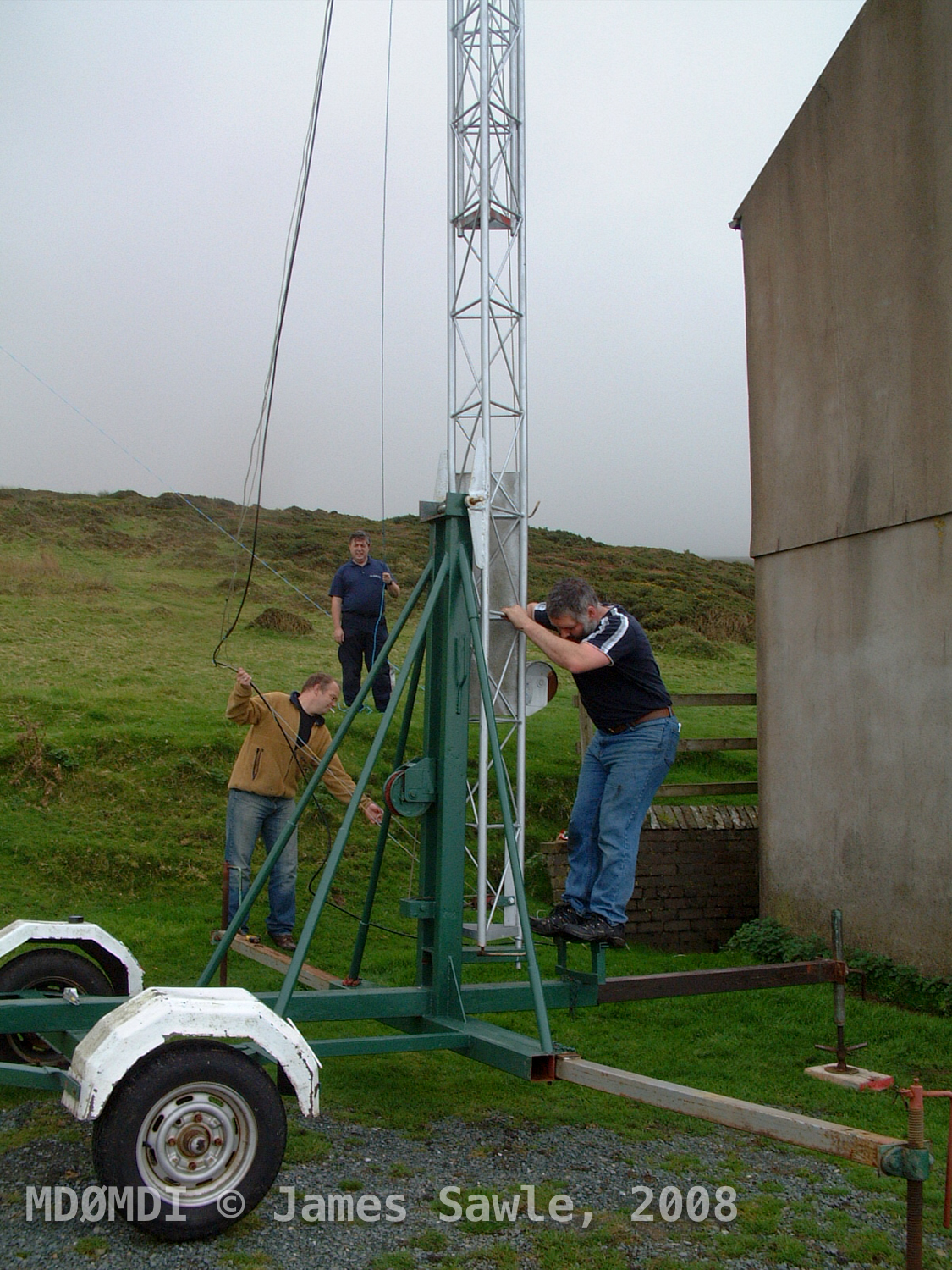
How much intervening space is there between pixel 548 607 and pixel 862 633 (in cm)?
419

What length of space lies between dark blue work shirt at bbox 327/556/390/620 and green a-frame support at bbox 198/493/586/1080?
4.79 metres

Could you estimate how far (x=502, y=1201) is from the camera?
4516 mm

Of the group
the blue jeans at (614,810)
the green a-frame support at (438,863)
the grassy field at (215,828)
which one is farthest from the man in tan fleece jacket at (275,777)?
the blue jeans at (614,810)

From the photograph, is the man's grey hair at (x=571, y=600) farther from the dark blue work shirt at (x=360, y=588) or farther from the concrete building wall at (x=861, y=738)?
the dark blue work shirt at (x=360, y=588)

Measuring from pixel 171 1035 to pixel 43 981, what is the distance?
2.03 m

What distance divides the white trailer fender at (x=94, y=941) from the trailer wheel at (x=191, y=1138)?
75.7 inches

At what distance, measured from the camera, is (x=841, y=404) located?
9391 mm

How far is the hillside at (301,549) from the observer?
81.0 ft

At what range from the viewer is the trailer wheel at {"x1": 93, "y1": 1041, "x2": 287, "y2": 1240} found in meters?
3.90

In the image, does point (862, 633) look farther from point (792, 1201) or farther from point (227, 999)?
point (227, 999)

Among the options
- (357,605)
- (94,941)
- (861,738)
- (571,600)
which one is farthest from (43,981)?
(861,738)

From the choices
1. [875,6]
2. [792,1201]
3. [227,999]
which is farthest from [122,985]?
[875,6]

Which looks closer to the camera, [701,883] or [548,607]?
[548,607]

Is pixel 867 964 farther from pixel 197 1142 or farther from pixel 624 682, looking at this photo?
pixel 197 1142
